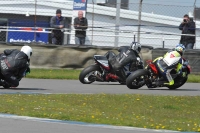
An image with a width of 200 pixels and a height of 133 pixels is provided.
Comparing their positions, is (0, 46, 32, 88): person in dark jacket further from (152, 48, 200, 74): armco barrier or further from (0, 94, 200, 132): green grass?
(152, 48, 200, 74): armco barrier

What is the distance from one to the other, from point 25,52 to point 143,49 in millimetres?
7063

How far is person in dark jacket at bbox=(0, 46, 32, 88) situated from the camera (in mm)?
17000

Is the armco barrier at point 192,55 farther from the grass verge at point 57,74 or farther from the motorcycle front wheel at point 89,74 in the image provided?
the motorcycle front wheel at point 89,74

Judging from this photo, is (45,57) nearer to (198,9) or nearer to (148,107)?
(198,9)

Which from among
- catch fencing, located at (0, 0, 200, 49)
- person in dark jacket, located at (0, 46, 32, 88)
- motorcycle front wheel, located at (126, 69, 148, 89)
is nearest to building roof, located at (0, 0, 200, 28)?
catch fencing, located at (0, 0, 200, 49)

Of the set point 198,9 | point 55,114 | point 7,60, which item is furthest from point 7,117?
point 198,9

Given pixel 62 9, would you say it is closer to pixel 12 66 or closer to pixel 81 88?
pixel 81 88

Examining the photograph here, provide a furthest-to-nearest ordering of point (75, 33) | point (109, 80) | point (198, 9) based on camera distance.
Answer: point (198, 9) → point (75, 33) → point (109, 80)

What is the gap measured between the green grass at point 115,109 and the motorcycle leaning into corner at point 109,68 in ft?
12.7

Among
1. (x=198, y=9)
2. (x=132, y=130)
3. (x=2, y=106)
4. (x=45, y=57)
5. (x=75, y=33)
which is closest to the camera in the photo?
(x=132, y=130)

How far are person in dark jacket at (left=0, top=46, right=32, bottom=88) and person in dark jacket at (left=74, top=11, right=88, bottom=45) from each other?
312 inches

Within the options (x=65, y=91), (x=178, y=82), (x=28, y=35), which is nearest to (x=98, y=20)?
(x=28, y=35)

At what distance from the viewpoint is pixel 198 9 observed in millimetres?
28391

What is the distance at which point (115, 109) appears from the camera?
1352 centimetres
